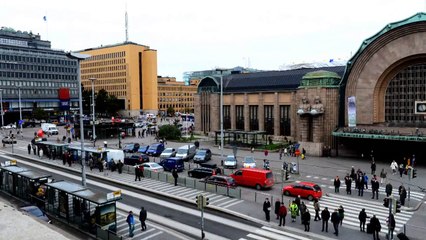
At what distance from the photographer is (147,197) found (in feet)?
97.9

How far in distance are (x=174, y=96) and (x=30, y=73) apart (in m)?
69.2

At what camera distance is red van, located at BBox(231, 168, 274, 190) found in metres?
31.8

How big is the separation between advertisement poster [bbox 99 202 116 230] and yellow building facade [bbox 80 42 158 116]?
134m

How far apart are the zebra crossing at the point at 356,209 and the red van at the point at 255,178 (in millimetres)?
4575

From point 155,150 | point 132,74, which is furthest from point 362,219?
point 132,74

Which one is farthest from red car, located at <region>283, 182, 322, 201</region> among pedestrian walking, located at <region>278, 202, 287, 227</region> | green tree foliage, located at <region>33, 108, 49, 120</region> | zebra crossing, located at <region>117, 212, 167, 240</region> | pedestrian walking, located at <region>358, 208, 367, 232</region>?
green tree foliage, located at <region>33, 108, 49, 120</region>

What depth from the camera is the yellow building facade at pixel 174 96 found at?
170 metres

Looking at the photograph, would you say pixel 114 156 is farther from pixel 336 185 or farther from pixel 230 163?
pixel 336 185

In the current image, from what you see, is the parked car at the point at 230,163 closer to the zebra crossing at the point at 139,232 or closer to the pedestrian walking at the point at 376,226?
the zebra crossing at the point at 139,232

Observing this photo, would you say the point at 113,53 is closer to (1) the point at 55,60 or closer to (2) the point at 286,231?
(1) the point at 55,60

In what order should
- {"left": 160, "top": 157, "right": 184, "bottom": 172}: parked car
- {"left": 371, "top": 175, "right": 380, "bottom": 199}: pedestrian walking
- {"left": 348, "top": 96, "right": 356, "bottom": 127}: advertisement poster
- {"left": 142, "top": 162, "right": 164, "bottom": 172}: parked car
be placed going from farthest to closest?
{"left": 348, "top": 96, "right": 356, "bottom": 127}: advertisement poster
{"left": 160, "top": 157, "right": 184, "bottom": 172}: parked car
{"left": 142, "top": 162, "right": 164, "bottom": 172}: parked car
{"left": 371, "top": 175, "right": 380, "bottom": 199}: pedestrian walking

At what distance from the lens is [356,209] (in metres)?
26.5

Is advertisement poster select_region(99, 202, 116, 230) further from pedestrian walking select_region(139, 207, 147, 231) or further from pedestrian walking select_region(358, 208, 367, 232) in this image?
pedestrian walking select_region(358, 208, 367, 232)

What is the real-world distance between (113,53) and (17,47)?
41.3 metres
